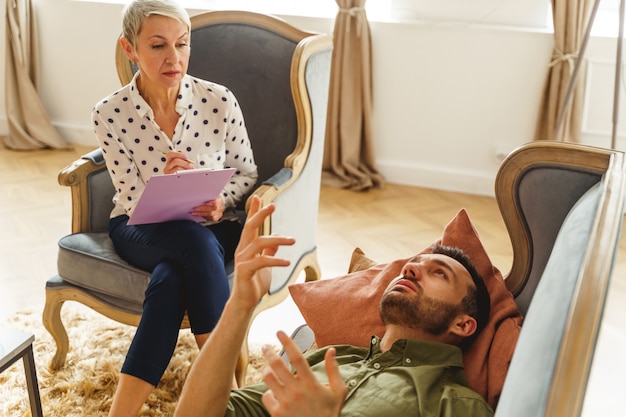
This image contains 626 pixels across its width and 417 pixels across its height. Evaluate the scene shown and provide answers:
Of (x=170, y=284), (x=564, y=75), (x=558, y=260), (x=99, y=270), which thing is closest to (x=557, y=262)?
(x=558, y=260)

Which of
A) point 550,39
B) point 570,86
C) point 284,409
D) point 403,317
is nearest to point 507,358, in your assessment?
point 403,317

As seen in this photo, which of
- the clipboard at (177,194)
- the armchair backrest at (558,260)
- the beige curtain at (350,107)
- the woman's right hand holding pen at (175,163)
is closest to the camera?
the armchair backrest at (558,260)

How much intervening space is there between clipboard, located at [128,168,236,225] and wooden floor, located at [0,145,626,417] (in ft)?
2.46

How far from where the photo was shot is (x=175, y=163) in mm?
2346

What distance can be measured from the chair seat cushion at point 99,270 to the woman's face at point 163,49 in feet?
1.84

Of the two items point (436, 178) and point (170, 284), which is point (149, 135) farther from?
point (436, 178)

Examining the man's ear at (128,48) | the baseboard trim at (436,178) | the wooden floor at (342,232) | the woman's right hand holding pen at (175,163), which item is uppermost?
the man's ear at (128,48)

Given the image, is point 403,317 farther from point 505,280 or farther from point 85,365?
point 85,365

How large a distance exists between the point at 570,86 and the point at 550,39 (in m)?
0.42

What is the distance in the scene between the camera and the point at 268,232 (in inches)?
101

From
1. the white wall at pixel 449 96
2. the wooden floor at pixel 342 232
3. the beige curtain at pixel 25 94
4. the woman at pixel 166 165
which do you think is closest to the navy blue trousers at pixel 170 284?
the woman at pixel 166 165

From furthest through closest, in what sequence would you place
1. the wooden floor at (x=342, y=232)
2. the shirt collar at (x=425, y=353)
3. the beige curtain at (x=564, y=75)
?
the beige curtain at (x=564, y=75)
the wooden floor at (x=342, y=232)
the shirt collar at (x=425, y=353)

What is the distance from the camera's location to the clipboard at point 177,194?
86.6 inches

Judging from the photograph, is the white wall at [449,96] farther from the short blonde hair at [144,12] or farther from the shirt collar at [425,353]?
the shirt collar at [425,353]
